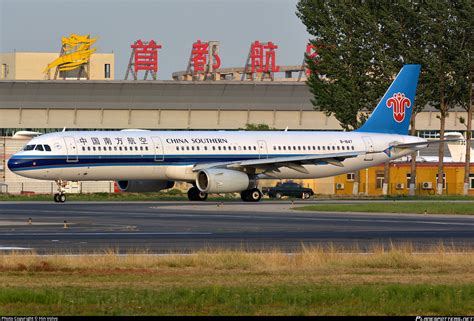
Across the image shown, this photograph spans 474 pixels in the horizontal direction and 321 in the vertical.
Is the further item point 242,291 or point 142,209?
point 142,209

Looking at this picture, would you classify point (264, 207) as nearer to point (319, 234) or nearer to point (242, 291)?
point (319, 234)

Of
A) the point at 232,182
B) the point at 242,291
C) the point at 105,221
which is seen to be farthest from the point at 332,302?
the point at 232,182

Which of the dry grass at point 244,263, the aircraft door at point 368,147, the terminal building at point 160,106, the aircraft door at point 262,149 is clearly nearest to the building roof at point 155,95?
the terminal building at point 160,106

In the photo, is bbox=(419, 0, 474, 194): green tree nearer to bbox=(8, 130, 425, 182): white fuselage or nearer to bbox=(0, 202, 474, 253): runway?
bbox=(8, 130, 425, 182): white fuselage

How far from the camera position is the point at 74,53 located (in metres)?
132

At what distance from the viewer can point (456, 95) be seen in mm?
86562

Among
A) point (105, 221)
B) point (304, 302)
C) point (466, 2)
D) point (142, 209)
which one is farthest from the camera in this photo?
point (466, 2)

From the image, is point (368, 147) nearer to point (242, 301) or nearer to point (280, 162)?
point (280, 162)

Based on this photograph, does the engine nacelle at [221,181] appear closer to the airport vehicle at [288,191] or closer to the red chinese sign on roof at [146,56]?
the airport vehicle at [288,191]

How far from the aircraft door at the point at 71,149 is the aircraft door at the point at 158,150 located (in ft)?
15.3

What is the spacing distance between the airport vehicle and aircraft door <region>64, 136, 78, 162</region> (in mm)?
25291

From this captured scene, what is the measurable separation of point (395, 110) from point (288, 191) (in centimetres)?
1299

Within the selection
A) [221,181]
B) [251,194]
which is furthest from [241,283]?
[251,194]

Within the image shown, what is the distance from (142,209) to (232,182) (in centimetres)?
885
